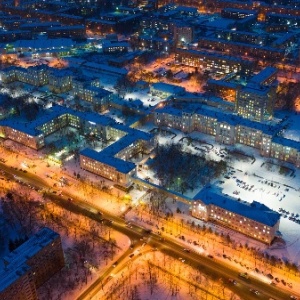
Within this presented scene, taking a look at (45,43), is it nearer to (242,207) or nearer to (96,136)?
(96,136)

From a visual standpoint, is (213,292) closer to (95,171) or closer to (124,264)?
(124,264)

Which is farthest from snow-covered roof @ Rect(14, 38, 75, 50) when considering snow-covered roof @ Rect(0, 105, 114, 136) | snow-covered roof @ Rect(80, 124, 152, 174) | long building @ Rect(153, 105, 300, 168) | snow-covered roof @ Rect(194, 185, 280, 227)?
snow-covered roof @ Rect(194, 185, 280, 227)

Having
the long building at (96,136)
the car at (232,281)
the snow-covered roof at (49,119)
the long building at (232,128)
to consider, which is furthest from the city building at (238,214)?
Answer: the snow-covered roof at (49,119)

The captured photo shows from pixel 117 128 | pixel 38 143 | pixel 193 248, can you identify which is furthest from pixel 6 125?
pixel 193 248

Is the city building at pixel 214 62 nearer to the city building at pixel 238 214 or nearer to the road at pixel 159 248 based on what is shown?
the city building at pixel 238 214

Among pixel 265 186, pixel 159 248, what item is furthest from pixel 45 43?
pixel 159 248

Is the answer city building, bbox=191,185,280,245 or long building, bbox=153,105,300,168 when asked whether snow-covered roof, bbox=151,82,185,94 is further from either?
city building, bbox=191,185,280,245
